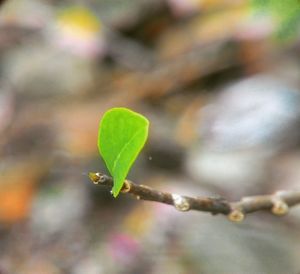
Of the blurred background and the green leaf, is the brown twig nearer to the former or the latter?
the green leaf

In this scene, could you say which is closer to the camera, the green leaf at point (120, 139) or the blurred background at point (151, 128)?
the green leaf at point (120, 139)

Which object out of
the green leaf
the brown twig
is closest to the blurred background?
the brown twig

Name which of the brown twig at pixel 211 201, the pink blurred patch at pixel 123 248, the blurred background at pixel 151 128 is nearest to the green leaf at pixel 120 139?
the brown twig at pixel 211 201

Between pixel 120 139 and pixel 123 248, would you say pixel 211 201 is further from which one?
pixel 123 248

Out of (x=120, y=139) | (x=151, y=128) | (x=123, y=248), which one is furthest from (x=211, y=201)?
(x=151, y=128)

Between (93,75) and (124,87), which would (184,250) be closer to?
(124,87)

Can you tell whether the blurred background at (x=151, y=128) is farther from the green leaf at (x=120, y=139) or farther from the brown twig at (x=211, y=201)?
the green leaf at (x=120, y=139)

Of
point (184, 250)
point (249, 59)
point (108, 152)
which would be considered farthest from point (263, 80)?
point (108, 152)
